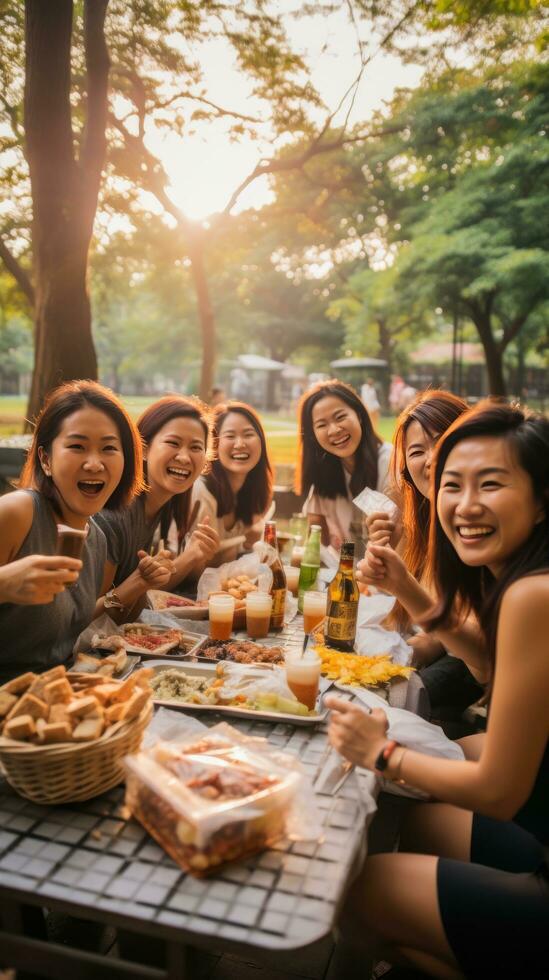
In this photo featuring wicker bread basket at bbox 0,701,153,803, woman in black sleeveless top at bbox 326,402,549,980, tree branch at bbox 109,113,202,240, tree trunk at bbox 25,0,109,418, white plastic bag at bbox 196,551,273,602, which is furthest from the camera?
tree branch at bbox 109,113,202,240

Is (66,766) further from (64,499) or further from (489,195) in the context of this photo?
(489,195)

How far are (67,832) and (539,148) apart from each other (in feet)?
49.1

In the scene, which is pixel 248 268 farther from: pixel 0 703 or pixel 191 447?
pixel 0 703

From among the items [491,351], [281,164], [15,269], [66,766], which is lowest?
[66,766]

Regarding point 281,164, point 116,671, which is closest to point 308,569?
point 116,671

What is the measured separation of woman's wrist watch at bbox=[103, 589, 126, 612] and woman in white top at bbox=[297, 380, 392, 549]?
6.35 ft

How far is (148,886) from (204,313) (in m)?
13.2

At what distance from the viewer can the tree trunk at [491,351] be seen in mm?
17297

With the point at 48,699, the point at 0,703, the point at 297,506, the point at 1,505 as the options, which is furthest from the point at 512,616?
the point at 297,506

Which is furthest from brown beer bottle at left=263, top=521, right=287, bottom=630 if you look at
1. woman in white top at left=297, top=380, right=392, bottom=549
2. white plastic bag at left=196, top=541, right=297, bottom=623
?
woman in white top at left=297, top=380, right=392, bottom=549

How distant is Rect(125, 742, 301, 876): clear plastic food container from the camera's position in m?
1.25

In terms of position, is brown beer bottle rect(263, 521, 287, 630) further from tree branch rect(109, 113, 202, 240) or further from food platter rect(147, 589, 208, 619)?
tree branch rect(109, 113, 202, 240)

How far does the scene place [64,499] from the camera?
2279 millimetres

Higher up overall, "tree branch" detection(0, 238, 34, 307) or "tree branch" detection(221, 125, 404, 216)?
"tree branch" detection(221, 125, 404, 216)
